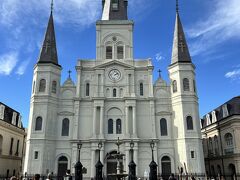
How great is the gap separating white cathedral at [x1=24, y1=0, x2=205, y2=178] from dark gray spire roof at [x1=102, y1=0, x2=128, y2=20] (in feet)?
18.7

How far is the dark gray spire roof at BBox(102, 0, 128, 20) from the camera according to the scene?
44.8m

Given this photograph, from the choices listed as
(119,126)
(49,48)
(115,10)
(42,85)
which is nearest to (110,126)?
(119,126)

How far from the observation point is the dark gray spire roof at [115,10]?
44750mm

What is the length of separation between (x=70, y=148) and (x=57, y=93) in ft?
26.1

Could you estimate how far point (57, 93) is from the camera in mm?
38594

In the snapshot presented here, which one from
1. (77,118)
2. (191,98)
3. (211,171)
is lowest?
(211,171)

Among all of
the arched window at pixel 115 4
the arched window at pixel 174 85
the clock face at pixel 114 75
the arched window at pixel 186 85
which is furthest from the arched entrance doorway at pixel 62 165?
the arched window at pixel 115 4

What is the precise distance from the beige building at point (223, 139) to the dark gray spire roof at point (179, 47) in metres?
9.07

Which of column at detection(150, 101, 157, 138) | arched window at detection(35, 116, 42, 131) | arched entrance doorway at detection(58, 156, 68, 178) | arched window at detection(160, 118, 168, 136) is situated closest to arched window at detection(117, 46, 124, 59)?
column at detection(150, 101, 157, 138)

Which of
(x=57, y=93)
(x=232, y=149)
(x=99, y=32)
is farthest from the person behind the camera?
(x=99, y=32)

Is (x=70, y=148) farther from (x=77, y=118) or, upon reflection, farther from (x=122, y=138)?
(x=122, y=138)

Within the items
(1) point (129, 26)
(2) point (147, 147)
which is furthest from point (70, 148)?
(1) point (129, 26)

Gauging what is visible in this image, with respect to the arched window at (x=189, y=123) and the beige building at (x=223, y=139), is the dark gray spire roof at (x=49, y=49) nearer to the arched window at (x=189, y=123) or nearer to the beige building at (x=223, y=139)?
the arched window at (x=189, y=123)

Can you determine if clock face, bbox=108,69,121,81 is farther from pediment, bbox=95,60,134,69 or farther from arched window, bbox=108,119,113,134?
arched window, bbox=108,119,113,134
